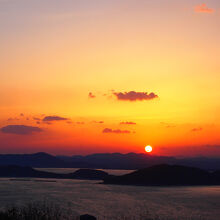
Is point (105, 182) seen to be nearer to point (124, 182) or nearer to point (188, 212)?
point (124, 182)

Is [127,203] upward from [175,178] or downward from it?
downward

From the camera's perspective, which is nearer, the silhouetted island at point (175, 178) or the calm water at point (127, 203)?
the calm water at point (127, 203)

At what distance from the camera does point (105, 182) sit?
195750 mm

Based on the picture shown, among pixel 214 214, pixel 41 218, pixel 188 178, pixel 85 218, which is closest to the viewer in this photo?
pixel 41 218

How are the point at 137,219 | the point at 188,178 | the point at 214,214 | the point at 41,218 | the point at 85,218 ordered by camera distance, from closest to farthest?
1. the point at 41,218
2. the point at 85,218
3. the point at 137,219
4. the point at 214,214
5. the point at 188,178

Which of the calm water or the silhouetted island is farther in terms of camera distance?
the silhouetted island

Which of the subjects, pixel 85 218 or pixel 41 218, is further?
pixel 85 218

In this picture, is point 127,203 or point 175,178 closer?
point 127,203

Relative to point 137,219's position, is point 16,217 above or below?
above

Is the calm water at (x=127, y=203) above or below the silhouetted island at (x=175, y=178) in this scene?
below

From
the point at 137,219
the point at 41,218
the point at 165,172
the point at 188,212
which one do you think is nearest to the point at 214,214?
the point at 188,212

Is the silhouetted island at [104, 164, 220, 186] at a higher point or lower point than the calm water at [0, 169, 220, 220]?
higher

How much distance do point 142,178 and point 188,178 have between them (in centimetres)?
2385

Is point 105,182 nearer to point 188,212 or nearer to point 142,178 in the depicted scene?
point 142,178
